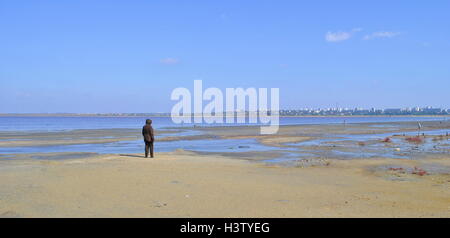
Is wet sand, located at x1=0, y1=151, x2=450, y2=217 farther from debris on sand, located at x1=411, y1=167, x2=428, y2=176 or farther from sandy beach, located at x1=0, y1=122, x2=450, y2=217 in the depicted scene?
debris on sand, located at x1=411, y1=167, x2=428, y2=176

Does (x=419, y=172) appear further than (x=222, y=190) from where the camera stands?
Yes

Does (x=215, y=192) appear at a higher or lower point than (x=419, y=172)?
higher

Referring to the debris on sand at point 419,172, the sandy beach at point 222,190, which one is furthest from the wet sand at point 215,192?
the debris on sand at point 419,172

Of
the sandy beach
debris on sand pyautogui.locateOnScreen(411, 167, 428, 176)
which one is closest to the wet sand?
the sandy beach

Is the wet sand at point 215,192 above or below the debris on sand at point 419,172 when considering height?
A: above

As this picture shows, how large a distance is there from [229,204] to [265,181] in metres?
3.52

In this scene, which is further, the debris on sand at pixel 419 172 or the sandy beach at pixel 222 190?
the debris on sand at pixel 419 172

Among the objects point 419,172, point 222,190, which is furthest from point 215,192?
point 419,172

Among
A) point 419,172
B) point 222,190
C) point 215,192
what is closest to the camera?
point 215,192

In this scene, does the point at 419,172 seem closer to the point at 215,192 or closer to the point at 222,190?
the point at 222,190

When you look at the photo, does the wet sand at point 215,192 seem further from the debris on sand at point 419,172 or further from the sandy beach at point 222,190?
the debris on sand at point 419,172
